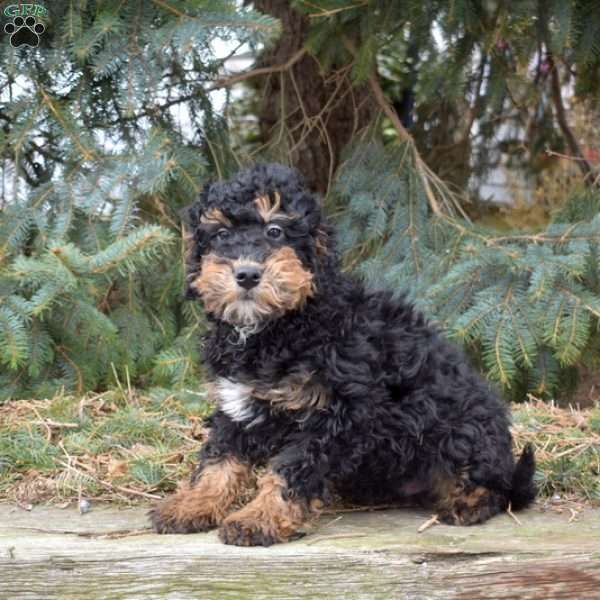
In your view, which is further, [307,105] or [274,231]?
[307,105]

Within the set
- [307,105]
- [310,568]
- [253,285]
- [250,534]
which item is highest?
[307,105]

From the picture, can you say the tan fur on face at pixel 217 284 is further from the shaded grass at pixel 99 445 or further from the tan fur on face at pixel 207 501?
the shaded grass at pixel 99 445

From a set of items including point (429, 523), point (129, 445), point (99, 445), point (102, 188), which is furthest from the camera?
point (102, 188)

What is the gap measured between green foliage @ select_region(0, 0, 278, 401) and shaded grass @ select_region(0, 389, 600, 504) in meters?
0.41

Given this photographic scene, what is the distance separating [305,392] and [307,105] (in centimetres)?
429

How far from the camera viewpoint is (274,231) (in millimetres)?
3889

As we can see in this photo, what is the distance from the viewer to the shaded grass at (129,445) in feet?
15.6

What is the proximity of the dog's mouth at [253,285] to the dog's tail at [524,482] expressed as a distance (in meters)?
1.23

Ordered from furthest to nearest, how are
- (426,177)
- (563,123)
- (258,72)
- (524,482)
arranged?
(563,123) < (258,72) < (426,177) < (524,482)

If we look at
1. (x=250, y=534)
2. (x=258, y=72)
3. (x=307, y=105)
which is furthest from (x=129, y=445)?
(x=307, y=105)

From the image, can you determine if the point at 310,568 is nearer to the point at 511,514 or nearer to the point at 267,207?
Result: the point at 511,514

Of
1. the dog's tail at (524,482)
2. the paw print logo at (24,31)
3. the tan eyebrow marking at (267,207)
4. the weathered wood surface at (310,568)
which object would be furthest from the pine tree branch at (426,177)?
the weathered wood surface at (310,568)

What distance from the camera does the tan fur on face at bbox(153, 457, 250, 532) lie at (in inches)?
161

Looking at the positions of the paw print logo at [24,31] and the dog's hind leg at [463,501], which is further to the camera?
the paw print logo at [24,31]
